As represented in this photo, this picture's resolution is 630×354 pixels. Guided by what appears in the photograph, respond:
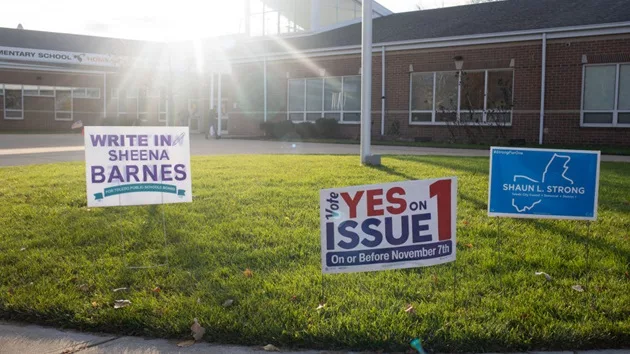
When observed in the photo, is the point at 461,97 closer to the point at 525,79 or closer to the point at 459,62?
the point at 459,62

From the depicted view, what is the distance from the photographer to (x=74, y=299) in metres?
4.55

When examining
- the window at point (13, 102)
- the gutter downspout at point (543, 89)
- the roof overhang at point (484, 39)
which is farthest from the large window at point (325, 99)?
the window at point (13, 102)

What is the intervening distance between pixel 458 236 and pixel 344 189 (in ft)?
8.19

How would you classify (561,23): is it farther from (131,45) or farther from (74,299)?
(131,45)

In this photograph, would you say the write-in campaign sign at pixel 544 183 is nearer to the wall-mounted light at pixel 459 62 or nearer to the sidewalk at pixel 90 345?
the sidewalk at pixel 90 345

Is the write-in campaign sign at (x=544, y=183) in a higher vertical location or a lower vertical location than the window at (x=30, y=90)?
lower

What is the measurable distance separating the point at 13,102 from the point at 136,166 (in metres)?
35.8

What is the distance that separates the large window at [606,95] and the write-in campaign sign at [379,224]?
18121 mm

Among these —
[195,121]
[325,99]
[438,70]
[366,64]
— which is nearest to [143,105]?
[195,121]

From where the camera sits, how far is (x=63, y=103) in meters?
38.7

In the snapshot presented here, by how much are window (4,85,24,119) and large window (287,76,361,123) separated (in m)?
19.2

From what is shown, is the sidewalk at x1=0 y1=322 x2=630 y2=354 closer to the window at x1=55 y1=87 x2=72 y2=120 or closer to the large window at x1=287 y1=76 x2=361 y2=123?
the large window at x1=287 y1=76 x2=361 y2=123

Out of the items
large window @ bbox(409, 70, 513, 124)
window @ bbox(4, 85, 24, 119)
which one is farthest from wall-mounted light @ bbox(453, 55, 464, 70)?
window @ bbox(4, 85, 24, 119)

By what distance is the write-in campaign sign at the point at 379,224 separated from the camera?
4.21m
